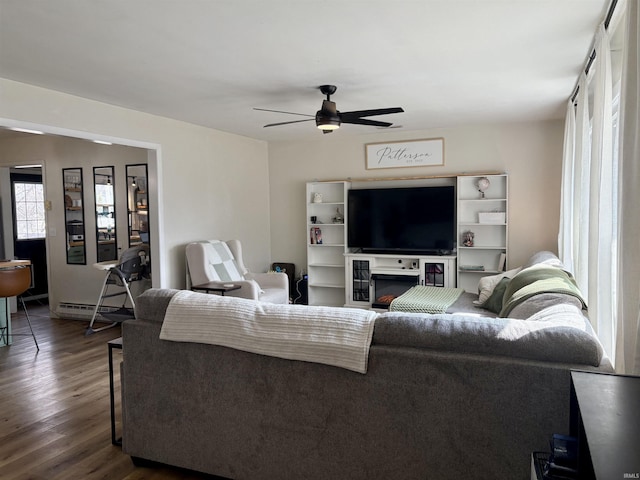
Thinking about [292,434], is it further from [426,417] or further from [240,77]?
[240,77]

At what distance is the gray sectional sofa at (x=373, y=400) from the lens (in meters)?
1.71

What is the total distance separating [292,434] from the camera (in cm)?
204

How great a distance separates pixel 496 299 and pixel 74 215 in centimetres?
513

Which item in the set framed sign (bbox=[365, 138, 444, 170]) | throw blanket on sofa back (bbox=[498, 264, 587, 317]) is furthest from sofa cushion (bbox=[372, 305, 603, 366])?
framed sign (bbox=[365, 138, 444, 170])

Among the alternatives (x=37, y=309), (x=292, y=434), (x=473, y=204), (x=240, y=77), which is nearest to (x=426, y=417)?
(x=292, y=434)

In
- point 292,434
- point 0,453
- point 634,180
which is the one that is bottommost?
point 0,453

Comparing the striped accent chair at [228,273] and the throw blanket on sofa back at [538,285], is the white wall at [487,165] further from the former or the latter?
the throw blanket on sofa back at [538,285]

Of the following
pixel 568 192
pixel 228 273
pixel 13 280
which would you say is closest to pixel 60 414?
pixel 13 280

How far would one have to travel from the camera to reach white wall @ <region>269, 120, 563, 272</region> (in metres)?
5.55

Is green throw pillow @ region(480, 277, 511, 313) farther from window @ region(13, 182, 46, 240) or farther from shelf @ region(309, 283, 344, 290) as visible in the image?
window @ region(13, 182, 46, 240)

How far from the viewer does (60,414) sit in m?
3.11

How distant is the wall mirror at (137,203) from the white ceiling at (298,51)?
1428 mm

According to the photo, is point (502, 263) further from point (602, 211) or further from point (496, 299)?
point (602, 211)

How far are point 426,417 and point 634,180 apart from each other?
114 cm
